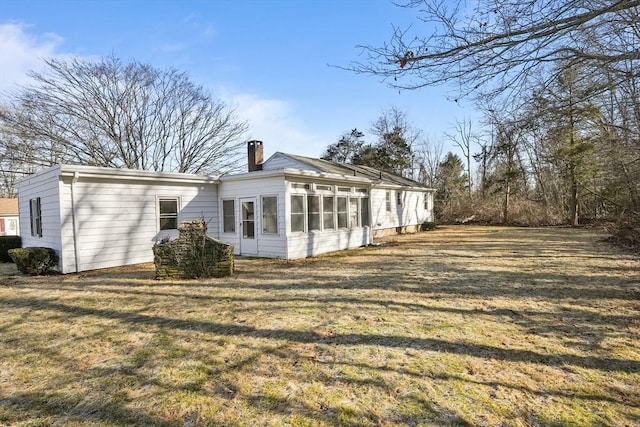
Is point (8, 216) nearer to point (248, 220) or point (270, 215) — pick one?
point (248, 220)

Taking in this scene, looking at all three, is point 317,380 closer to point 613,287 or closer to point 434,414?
point 434,414

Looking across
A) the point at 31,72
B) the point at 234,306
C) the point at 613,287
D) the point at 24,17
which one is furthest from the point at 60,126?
the point at 613,287

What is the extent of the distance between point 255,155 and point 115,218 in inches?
230

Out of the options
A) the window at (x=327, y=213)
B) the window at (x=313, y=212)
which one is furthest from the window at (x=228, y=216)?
the window at (x=327, y=213)

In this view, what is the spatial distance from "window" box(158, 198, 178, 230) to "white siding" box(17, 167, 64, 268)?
8.72 feet

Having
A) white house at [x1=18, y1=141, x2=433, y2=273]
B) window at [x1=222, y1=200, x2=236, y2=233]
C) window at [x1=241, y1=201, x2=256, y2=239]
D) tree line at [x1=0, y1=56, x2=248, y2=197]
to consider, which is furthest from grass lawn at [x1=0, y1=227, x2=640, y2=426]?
tree line at [x1=0, y1=56, x2=248, y2=197]

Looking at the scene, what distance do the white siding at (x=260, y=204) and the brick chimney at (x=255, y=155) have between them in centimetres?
220

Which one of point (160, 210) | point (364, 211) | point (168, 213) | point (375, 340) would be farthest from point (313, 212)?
point (375, 340)

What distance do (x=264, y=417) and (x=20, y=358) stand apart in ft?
10.4

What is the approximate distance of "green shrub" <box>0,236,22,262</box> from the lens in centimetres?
1259

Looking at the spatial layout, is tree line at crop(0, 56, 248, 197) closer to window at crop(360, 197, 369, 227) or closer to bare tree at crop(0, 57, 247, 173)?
bare tree at crop(0, 57, 247, 173)

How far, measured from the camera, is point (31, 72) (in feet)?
59.3

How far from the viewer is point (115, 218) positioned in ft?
33.1

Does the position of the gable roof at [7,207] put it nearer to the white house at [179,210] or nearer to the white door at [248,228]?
the white house at [179,210]
